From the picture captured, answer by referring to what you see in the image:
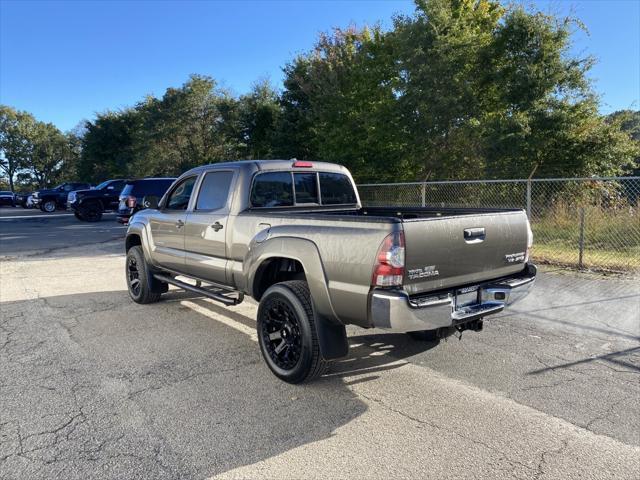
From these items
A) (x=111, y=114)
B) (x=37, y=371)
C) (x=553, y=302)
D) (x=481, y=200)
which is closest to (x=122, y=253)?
(x=37, y=371)

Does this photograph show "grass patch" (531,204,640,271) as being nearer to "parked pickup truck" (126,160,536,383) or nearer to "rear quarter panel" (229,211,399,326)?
"parked pickup truck" (126,160,536,383)

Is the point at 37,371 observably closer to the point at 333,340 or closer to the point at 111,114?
the point at 333,340

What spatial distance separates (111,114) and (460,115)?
4161 cm

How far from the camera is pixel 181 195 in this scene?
6027 mm

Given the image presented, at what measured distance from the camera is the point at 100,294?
755cm

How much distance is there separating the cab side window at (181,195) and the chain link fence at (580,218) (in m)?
6.53

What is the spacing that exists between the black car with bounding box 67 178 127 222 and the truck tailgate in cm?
2259

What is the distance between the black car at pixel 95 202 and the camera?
76.5ft

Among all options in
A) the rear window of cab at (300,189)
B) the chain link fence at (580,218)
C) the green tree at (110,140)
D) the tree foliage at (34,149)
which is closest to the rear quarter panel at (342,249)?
the rear window of cab at (300,189)

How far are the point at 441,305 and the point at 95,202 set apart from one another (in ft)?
78.5

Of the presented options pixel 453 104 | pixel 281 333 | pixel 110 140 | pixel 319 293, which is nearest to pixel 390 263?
pixel 319 293

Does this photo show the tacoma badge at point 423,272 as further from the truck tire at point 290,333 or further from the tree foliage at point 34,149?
the tree foliage at point 34,149

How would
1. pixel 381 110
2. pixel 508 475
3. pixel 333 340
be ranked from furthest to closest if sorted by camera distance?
pixel 381 110 → pixel 333 340 → pixel 508 475

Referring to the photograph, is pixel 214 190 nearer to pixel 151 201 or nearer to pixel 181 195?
pixel 181 195
